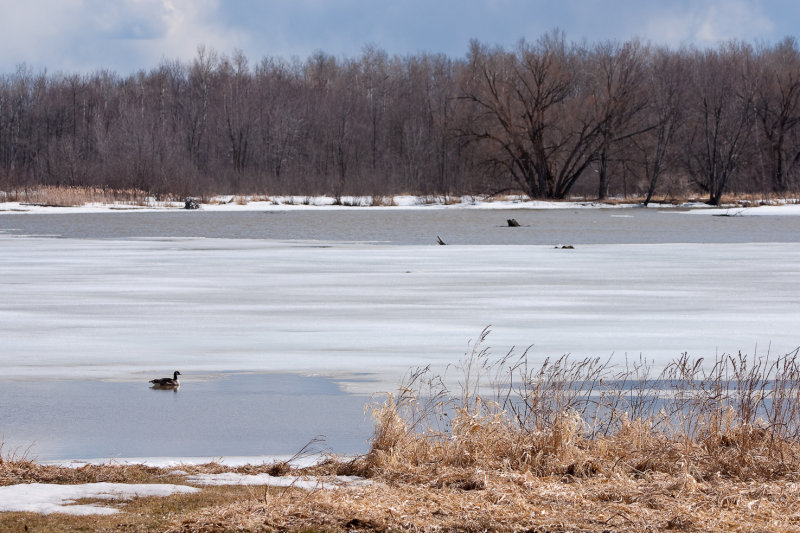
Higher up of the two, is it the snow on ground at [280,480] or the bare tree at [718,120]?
the bare tree at [718,120]

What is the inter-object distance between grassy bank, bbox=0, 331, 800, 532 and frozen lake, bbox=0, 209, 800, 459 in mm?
1026

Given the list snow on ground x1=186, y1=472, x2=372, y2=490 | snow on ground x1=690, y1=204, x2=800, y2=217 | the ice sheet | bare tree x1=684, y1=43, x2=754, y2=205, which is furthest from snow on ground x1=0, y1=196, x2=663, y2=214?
snow on ground x1=186, y1=472, x2=372, y2=490

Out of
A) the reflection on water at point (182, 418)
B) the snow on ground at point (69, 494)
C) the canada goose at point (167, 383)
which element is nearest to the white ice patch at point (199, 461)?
the reflection on water at point (182, 418)

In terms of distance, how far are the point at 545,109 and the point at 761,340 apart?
64.4 m

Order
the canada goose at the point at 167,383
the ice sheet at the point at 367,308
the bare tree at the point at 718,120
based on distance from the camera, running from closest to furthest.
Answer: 1. the canada goose at the point at 167,383
2. the ice sheet at the point at 367,308
3. the bare tree at the point at 718,120

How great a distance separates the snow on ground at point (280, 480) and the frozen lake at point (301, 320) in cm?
100

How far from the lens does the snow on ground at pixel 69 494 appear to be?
19.1ft

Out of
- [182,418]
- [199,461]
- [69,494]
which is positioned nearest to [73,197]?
[182,418]

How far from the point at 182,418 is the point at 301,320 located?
19.2 ft

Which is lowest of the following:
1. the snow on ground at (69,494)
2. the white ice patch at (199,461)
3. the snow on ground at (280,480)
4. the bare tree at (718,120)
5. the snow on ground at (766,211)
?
the white ice patch at (199,461)

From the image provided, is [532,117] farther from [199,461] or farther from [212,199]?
[199,461]

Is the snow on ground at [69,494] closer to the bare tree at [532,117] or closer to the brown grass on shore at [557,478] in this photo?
the brown grass on shore at [557,478]

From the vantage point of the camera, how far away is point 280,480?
668cm

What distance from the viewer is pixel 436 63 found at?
358 ft
